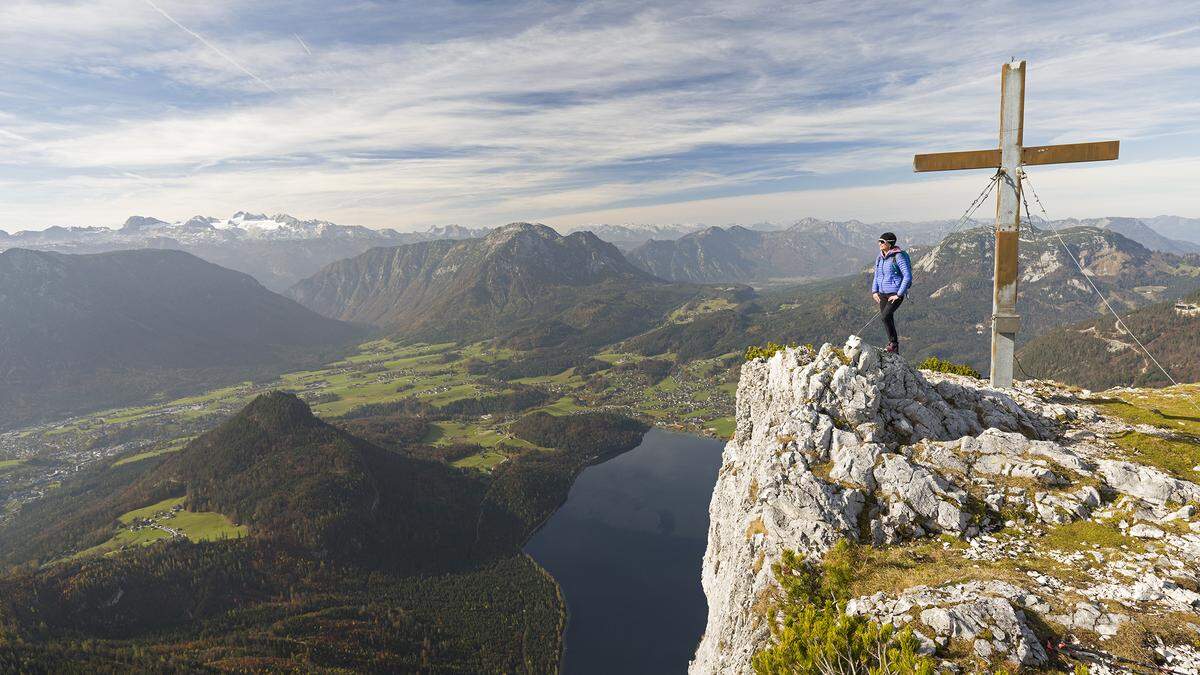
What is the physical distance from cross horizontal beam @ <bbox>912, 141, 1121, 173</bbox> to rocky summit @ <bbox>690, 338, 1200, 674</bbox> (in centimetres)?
1188

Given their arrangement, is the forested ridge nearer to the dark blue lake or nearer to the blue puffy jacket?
the dark blue lake

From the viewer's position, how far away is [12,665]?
3984 inches

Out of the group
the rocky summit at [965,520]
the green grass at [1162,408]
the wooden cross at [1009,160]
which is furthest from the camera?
the wooden cross at [1009,160]

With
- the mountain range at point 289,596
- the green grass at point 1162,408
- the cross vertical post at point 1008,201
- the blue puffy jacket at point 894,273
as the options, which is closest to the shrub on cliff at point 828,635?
the blue puffy jacket at point 894,273

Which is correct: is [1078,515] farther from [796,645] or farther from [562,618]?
[562,618]

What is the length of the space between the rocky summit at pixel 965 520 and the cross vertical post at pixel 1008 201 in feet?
16.4

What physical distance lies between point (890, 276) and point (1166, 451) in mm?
14964

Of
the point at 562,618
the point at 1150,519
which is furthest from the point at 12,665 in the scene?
the point at 1150,519

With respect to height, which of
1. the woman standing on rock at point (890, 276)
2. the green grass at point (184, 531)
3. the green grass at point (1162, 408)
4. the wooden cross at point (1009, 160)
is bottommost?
the green grass at point (184, 531)

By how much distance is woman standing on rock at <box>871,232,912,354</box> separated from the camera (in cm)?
2533

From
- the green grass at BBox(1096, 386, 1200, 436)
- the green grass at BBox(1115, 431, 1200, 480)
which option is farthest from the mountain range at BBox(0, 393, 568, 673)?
the green grass at BBox(1115, 431, 1200, 480)

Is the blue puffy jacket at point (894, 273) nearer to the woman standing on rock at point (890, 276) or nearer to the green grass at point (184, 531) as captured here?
the woman standing on rock at point (890, 276)

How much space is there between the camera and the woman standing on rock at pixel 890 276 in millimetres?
25328

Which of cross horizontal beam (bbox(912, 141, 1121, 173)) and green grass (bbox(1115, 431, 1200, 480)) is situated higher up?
cross horizontal beam (bbox(912, 141, 1121, 173))
